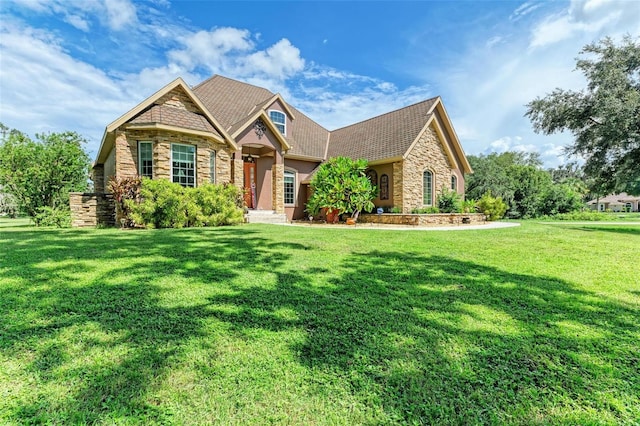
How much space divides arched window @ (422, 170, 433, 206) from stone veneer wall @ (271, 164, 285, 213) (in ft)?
28.2

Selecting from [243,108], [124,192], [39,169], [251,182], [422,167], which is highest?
[243,108]

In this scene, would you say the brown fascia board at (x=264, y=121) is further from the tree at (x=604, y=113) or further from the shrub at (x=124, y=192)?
the tree at (x=604, y=113)

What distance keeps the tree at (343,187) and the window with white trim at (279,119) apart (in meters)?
5.34

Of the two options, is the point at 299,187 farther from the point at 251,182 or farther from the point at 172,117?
the point at 172,117

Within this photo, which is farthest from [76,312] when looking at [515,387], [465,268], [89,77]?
[89,77]

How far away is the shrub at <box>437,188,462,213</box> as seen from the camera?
663 inches

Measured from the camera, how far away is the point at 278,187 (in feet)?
54.5

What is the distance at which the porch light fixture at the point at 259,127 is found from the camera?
1577cm

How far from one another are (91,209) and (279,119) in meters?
11.4

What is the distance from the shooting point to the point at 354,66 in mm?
20578

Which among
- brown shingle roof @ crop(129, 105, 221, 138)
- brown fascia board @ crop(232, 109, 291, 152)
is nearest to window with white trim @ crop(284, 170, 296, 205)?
brown fascia board @ crop(232, 109, 291, 152)

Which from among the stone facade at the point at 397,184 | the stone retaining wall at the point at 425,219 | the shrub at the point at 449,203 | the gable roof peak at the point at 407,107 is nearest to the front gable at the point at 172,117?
the stone retaining wall at the point at 425,219

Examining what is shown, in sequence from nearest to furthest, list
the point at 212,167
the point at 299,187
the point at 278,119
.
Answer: the point at 212,167 → the point at 278,119 → the point at 299,187

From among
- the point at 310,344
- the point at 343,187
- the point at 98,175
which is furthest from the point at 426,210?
the point at 98,175
